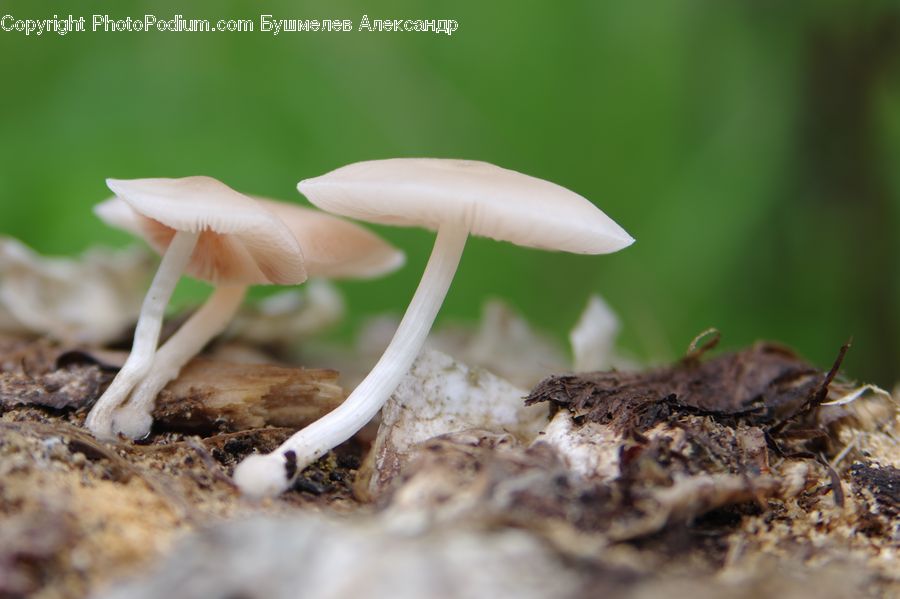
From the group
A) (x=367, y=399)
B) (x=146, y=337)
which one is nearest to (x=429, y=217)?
(x=367, y=399)

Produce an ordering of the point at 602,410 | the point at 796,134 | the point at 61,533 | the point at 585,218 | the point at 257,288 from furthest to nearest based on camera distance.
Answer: the point at 257,288 → the point at 796,134 → the point at 602,410 → the point at 585,218 → the point at 61,533

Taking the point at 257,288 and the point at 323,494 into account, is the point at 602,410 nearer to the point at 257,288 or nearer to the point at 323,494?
the point at 323,494

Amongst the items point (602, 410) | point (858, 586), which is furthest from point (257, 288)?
point (858, 586)

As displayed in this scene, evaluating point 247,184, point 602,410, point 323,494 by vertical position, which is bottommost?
point 323,494

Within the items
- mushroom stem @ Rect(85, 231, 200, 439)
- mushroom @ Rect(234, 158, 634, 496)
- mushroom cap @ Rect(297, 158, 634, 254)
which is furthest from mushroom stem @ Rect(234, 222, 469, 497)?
mushroom stem @ Rect(85, 231, 200, 439)

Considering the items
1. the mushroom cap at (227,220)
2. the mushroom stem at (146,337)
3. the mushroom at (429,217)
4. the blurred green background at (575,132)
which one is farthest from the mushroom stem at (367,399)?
the blurred green background at (575,132)

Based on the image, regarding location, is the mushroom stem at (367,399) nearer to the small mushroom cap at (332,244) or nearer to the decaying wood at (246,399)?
the decaying wood at (246,399)

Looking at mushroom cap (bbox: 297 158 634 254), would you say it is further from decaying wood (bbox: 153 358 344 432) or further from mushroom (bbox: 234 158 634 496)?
decaying wood (bbox: 153 358 344 432)
